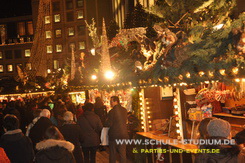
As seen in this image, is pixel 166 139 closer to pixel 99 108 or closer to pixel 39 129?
pixel 39 129

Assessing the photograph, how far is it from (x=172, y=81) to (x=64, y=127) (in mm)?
2564

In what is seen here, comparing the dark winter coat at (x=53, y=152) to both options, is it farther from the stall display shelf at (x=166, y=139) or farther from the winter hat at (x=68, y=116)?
the stall display shelf at (x=166, y=139)

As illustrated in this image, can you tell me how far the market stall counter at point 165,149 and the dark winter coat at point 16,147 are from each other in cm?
315

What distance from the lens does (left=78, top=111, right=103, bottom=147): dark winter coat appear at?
27.7 feet

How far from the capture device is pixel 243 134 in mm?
4824

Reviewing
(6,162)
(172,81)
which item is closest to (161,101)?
(172,81)

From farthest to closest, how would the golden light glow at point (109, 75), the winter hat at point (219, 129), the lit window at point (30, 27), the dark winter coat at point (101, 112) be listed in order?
the lit window at point (30, 27)
the dark winter coat at point (101, 112)
the golden light glow at point (109, 75)
the winter hat at point (219, 129)

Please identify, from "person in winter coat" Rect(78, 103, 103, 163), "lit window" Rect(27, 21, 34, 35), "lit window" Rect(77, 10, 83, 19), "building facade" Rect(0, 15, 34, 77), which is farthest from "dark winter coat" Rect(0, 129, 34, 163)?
"lit window" Rect(27, 21, 34, 35)

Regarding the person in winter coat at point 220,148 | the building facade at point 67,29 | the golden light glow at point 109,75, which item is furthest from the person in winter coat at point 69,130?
the building facade at point 67,29

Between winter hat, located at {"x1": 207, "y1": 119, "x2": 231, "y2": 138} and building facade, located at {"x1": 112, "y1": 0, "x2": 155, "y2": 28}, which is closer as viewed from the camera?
winter hat, located at {"x1": 207, "y1": 119, "x2": 231, "y2": 138}

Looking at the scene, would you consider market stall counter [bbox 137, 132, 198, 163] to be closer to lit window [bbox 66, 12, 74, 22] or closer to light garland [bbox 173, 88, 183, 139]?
light garland [bbox 173, 88, 183, 139]

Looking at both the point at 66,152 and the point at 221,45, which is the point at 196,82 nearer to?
the point at 221,45

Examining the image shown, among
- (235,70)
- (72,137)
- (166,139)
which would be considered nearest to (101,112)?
(166,139)

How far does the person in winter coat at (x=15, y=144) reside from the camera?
5949 mm
